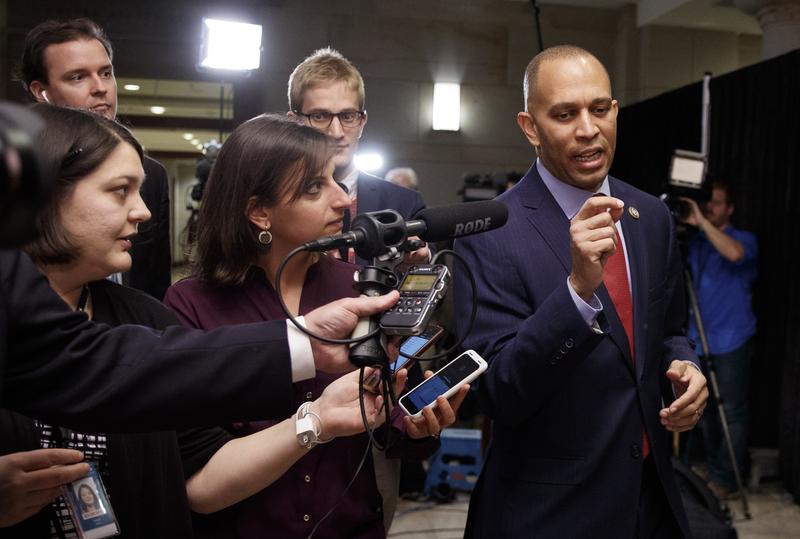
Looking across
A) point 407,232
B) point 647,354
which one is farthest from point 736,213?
point 407,232

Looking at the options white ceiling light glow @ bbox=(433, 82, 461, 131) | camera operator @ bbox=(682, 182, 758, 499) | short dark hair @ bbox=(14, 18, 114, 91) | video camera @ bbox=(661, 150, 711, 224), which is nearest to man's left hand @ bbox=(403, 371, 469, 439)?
short dark hair @ bbox=(14, 18, 114, 91)

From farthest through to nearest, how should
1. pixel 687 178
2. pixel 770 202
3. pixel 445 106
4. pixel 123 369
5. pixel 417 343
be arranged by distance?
pixel 445 106
pixel 770 202
pixel 687 178
pixel 417 343
pixel 123 369

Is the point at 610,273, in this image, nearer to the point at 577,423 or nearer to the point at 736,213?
the point at 577,423

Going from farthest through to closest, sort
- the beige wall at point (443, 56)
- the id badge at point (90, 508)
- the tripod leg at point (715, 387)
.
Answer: the beige wall at point (443, 56)
the tripod leg at point (715, 387)
the id badge at point (90, 508)

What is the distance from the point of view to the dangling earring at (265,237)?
4.86ft

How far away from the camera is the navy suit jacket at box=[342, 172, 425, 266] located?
7.17ft

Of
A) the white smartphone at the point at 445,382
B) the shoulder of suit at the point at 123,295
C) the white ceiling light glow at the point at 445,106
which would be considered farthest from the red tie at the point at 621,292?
the white ceiling light glow at the point at 445,106

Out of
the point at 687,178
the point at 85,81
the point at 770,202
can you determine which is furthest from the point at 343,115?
the point at 770,202

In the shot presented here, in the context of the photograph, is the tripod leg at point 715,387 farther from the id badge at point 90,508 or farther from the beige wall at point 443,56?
the id badge at point 90,508

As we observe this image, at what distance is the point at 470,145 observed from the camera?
6793mm

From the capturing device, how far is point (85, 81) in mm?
2193

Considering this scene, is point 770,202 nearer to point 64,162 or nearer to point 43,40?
point 43,40

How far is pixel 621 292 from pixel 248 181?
2.46 feet

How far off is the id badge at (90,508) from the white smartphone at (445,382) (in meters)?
0.48
